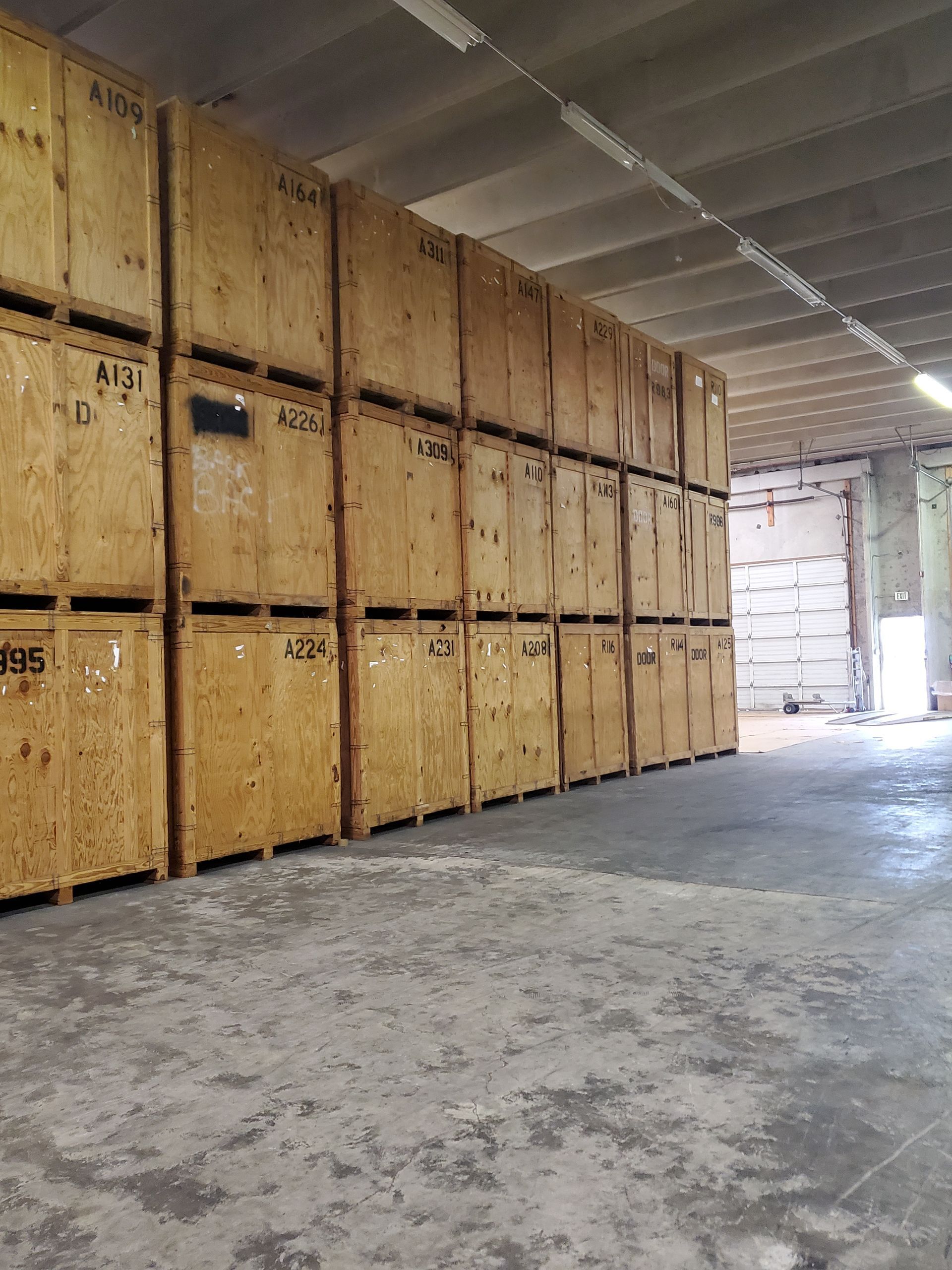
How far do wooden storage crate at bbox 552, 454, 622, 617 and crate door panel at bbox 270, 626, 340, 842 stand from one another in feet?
11.3

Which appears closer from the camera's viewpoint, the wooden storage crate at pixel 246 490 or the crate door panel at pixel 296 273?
the wooden storage crate at pixel 246 490

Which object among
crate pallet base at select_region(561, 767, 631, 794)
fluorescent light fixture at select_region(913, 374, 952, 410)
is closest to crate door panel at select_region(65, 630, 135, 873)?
crate pallet base at select_region(561, 767, 631, 794)

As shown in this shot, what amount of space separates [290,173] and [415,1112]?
22.3 feet

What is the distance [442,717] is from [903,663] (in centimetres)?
1761

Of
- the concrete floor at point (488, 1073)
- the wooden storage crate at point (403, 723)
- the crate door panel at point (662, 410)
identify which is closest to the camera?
the concrete floor at point (488, 1073)

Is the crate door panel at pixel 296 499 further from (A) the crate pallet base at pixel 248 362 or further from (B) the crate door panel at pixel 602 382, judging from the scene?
(B) the crate door panel at pixel 602 382

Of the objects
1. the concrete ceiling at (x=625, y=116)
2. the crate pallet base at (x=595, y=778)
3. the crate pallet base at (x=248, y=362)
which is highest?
the concrete ceiling at (x=625, y=116)

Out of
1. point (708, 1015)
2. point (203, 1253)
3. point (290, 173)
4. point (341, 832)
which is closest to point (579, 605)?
point (341, 832)

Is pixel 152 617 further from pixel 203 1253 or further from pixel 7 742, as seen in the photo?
pixel 203 1253

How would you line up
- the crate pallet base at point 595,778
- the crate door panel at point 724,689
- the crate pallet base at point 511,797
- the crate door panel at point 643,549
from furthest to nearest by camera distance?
the crate door panel at point 724,689
the crate door panel at point 643,549
the crate pallet base at point 595,778
the crate pallet base at point 511,797

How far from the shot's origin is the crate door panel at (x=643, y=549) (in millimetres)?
11664

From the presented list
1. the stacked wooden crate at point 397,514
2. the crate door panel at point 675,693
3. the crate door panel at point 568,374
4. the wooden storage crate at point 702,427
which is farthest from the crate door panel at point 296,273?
the wooden storage crate at point 702,427

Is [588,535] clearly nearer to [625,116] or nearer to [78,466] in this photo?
[625,116]

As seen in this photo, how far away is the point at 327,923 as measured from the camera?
16.6 feet
